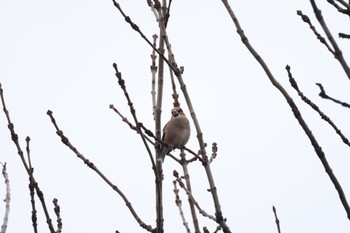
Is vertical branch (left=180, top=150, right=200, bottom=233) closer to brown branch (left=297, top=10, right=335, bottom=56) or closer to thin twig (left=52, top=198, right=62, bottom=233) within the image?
thin twig (left=52, top=198, right=62, bottom=233)

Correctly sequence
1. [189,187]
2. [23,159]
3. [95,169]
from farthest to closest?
[189,187] → [95,169] → [23,159]

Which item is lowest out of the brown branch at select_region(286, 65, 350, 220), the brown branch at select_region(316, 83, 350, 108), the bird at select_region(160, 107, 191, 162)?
the brown branch at select_region(286, 65, 350, 220)

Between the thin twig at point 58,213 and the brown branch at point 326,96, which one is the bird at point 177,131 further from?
the brown branch at point 326,96

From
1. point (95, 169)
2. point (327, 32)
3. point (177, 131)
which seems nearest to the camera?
point (327, 32)

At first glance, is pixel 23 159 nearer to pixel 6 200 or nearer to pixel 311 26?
pixel 6 200

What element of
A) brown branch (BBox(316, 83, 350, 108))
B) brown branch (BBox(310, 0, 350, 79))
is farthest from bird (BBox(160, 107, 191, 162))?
brown branch (BBox(310, 0, 350, 79))

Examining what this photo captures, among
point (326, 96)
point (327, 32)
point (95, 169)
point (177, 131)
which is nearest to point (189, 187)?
point (95, 169)

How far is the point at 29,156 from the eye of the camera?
117 inches

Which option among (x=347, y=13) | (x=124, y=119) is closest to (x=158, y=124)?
(x=124, y=119)

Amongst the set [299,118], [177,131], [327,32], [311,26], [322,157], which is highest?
[177,131]

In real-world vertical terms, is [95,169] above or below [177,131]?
below

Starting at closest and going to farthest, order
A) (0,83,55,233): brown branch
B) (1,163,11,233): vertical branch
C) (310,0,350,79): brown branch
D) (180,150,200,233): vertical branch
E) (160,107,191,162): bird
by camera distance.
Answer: (310,0,350,79): brown branch
(0,83,55,233): brown branch
(1,163,11,233): vertical branch
(180,150,200,233): vertical branch
(160,107,191,162): bird

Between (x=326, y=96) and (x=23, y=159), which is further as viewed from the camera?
(x=23, y=159)

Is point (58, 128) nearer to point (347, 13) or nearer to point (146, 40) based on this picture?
point (146, 40)
